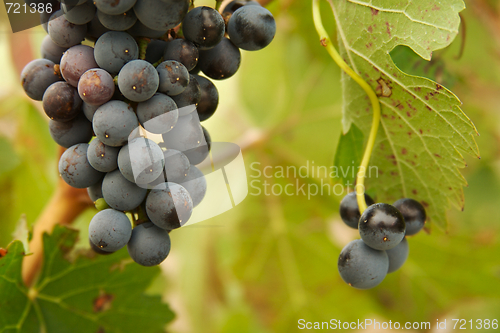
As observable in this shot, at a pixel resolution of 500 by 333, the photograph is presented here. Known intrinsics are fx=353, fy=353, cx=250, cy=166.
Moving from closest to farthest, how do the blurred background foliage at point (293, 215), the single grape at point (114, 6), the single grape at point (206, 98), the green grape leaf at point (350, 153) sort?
the single grape at point (114, 6)
the single grape at point (206, 98)
the green grape leaf at point (350, 153)
the blurred background foliage at point (293, 215)

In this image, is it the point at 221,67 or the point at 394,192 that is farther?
the point at 394,192

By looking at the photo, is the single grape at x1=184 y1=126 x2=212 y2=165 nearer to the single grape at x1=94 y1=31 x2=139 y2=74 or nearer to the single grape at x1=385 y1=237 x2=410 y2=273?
the single grape at x1=94 y1=31 x2=139 y2=74

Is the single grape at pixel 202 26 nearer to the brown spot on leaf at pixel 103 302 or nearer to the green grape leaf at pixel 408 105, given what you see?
the green grape leaf at pixel 408 105

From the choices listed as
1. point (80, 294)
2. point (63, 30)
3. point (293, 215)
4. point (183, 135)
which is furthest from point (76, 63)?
point (293, 215)

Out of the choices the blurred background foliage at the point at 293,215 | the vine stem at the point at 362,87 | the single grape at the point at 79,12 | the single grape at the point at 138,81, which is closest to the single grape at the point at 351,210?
the vine stem at the point at 362,87

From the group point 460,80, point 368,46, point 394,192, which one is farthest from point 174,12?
point 460,80

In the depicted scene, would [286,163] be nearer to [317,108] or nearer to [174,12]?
[317,108]

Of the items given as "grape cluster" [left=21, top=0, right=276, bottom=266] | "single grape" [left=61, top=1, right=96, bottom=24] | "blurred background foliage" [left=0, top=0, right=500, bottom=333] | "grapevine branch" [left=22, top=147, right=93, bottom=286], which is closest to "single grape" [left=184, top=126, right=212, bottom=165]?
"grape cluster" [left=21, top=0, right=276, bottom=266]

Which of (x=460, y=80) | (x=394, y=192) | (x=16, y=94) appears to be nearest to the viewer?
(x=394, y=192)

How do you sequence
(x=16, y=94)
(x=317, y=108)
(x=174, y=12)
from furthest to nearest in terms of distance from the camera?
(x=317, y=108) < (x=16, y=94) < (x=174, y=12)
